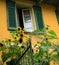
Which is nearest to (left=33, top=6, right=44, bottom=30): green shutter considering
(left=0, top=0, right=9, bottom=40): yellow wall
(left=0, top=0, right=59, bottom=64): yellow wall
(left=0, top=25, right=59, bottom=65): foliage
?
(left=0, top=0, right=59, bottom=64): yellow wall

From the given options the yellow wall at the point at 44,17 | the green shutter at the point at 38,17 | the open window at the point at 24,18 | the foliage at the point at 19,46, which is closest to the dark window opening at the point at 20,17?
the open window at the point at 24,18

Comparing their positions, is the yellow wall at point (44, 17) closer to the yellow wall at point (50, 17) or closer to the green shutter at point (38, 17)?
the yellow wall at point (50, 17)

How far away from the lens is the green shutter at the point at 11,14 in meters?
8.58

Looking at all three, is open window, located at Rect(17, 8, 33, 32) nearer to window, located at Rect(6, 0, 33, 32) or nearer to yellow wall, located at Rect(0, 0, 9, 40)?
window, located at Rect(6, 0, 33, 32)

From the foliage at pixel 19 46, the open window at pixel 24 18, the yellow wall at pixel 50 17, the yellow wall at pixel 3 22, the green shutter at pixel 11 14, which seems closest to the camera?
the foliage at pixel 19 46

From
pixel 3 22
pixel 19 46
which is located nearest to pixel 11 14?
pixel 3 22

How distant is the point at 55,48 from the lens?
6766mm

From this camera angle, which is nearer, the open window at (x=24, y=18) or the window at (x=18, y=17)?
the window at (x=18, y=17)

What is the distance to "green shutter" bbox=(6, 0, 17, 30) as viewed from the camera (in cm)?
858

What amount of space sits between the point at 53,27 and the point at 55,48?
291cm

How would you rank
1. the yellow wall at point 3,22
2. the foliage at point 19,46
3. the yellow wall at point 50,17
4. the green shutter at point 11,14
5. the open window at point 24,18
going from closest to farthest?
the foliage at point 19,46 → the yellow wall at point 3,22 → the green shutter at point 11,14 → the open window at point 24,18 → the yellow wall at point 50,17

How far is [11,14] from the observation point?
8.79 metres

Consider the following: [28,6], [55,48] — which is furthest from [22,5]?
[55,48]

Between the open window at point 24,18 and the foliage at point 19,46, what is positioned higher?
the open window at point 24,18
